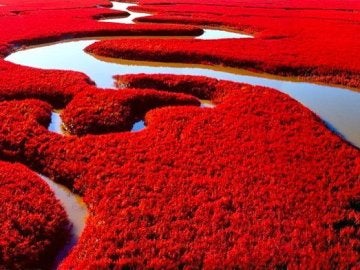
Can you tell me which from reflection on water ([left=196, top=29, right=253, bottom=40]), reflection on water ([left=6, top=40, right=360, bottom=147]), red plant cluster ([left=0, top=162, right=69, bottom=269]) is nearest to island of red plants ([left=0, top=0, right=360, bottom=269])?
red plant cluster ([left=0, top=162, right=69, bottom=269])

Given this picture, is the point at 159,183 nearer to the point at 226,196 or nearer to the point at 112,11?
the point at 226,196

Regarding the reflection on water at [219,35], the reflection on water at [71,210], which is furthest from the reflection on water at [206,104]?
the reflection on water at [219,35]

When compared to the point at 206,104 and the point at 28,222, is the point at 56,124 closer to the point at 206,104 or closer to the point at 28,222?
the point at 206,104

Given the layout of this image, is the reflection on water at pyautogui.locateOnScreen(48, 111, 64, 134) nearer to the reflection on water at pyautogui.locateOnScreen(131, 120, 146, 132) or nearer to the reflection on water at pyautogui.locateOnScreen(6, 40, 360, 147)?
the reflection on water at pyautogui.locateOnScreen(131, 120, 146, 132)

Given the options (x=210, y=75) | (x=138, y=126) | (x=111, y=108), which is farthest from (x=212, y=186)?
(x=210, y=75)

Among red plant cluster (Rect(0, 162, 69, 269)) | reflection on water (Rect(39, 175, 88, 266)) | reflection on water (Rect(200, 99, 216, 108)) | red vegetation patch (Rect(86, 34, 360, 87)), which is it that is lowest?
reflection on water (Rect(39, 175, 88, 266))

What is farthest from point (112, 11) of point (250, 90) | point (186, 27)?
point (250, 90)
